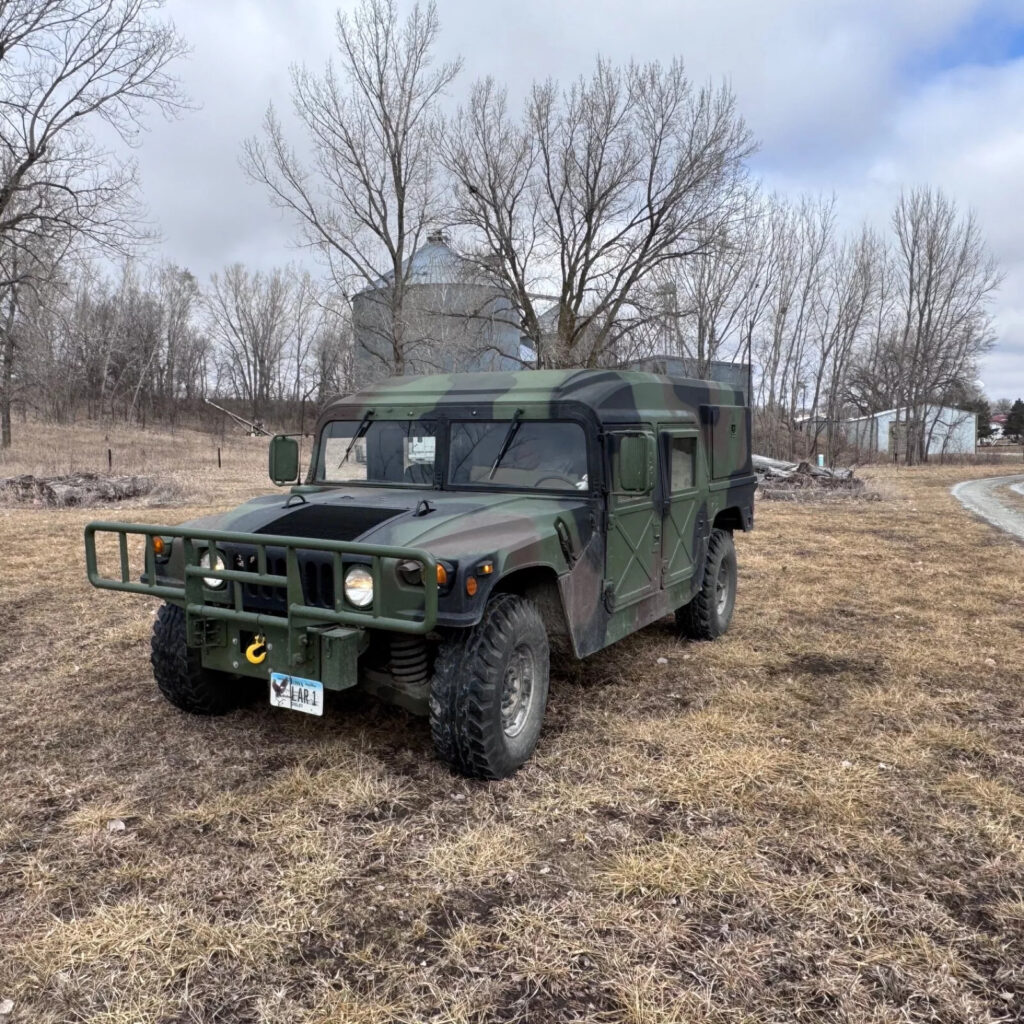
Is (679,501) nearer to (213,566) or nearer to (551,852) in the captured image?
(551,852)

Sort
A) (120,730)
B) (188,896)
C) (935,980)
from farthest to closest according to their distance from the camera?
1. (120,730)
2. (188,896)
3. (935,980)

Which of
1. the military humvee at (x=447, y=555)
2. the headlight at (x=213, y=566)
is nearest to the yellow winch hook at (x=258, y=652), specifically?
the military humvee at (x=447, y=555)

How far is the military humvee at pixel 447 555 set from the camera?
3.22m

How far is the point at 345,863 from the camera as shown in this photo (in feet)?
9.63

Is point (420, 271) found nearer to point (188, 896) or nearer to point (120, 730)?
point (120, 730)

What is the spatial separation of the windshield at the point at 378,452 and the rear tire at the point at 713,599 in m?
2.28

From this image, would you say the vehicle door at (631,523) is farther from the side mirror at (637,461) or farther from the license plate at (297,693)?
the license plate at (297,693)

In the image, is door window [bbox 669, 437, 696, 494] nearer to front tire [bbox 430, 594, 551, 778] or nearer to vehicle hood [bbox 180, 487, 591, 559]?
vehicle hood [bbox 180, 487, 591, 559]

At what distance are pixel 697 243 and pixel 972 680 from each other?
16661 mm

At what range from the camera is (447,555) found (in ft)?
10.4

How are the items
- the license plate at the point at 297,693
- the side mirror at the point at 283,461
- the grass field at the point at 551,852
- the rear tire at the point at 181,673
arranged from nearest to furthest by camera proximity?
the grass field at the point at 551,852 → the license plate at the point at 297,693 → the rear tire at the point at 181,673 → the side mirror at the point at 283,461

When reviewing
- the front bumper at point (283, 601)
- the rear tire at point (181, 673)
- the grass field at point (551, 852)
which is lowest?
the grass field at point (551, 852)

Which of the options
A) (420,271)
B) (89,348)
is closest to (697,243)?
(420,271)

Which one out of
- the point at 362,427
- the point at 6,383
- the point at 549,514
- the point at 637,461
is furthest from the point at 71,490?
the point at 6,383
